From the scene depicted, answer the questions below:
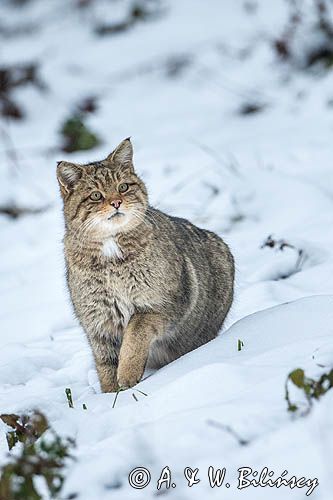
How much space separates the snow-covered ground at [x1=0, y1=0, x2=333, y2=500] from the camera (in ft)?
9.73

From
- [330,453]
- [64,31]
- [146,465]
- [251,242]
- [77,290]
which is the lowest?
[64,31]

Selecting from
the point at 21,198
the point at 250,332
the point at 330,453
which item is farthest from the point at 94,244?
the point at 21,198

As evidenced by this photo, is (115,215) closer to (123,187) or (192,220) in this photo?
(123,187)

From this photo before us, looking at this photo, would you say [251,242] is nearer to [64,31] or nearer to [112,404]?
[112,404]

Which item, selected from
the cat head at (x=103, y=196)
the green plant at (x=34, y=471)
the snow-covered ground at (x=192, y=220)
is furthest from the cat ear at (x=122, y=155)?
the green plant at (x=34, y=471)

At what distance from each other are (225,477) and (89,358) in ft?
8.72

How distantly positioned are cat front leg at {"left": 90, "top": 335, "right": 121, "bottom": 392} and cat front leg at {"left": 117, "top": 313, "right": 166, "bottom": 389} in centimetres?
28

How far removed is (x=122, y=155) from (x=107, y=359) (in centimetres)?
103

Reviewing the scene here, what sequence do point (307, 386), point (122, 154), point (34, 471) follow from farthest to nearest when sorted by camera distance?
point (122, 154) → point (307, 386) → point (34, 471)

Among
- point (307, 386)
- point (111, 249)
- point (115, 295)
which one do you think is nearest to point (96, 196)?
point (111, 249)

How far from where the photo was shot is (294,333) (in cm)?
403

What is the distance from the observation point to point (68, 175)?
471cm

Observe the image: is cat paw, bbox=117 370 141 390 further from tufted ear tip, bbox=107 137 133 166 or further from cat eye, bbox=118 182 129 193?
tufted ear tip, bbox=107 137 133 166

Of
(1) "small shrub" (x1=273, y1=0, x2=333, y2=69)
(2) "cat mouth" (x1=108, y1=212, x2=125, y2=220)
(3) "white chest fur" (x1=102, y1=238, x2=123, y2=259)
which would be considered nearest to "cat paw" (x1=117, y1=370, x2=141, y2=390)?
(3) "white chest fur" (x1=102, y1=238, x2=123, y2=259)
